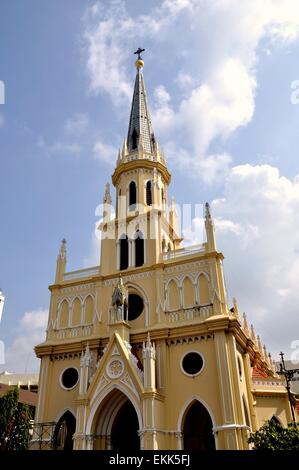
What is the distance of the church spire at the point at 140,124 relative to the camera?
105 ft

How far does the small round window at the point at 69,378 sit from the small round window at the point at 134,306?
4.36 m

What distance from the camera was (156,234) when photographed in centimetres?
2572

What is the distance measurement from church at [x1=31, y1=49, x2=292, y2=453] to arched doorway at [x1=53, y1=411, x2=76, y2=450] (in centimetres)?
5

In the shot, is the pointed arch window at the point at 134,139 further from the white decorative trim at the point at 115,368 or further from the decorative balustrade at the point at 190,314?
the white decorative trim at the point at 115,368

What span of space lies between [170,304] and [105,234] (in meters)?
7.24

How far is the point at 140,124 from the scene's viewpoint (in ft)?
109

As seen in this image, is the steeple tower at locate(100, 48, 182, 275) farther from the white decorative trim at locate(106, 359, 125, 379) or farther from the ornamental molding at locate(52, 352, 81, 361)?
the white decorative trim at locate(106, 359, 125, 379)

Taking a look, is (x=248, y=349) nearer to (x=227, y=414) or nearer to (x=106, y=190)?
(x=227, y=414)

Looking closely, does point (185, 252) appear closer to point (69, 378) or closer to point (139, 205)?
point (139, 205)

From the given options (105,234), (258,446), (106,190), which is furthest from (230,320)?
(106,190)

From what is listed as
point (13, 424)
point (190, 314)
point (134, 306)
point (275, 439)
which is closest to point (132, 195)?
point (134, 306)

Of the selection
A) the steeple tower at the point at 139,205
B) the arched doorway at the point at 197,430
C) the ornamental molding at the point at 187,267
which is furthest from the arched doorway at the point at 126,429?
the steeple tower at the point at 139,205

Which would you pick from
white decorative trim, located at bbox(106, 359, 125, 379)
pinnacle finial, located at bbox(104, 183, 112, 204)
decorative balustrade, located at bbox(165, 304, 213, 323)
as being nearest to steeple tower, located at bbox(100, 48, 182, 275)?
pinnacle finial, located at bbox(104, 183, 112, 204)

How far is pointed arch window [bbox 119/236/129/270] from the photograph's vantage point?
86.5 feet
